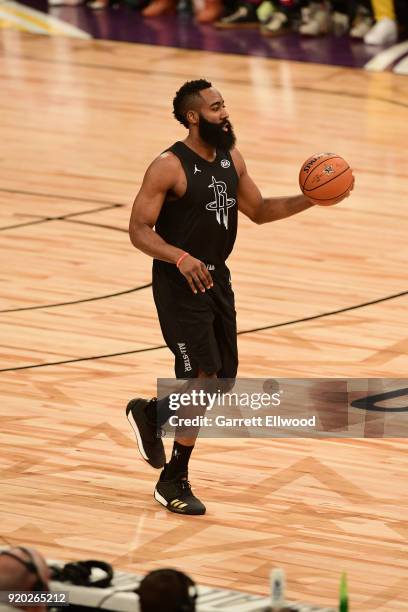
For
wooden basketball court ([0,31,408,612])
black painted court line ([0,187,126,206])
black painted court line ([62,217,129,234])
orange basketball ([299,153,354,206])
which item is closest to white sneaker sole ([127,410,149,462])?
wooden basketball court ([0,31,408,612])

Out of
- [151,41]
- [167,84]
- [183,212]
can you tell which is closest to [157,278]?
[183,212]

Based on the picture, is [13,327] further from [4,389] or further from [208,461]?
[208,461]

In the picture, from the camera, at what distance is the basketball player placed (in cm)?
655

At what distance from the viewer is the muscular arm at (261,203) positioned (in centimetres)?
685

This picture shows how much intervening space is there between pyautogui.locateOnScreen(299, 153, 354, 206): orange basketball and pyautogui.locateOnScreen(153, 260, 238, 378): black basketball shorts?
552mm

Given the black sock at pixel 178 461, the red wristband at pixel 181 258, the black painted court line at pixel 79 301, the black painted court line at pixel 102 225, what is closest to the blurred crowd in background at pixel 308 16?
the black painted court line at pixel 102 225

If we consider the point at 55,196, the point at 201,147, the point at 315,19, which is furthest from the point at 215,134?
the point at 315,19

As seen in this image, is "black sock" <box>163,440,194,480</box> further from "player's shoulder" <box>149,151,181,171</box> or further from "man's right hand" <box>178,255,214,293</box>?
"player's shoulder" <box>149,151,181,171</box>

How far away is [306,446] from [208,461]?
0.53 meters

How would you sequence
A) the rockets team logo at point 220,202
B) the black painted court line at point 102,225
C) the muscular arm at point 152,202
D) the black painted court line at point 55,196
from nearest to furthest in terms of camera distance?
the muscular arm at point 152,202
the rockets team logo at point 220,202
the black painted court line at point 102,225
the black painted court line at point 55,196

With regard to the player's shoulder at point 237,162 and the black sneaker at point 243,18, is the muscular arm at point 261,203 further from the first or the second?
the black sneaker at point 243,18

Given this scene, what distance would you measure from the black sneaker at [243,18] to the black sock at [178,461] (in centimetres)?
1214

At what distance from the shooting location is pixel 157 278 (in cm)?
669

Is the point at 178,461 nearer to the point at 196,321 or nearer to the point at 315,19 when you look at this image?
the point at 196,321
